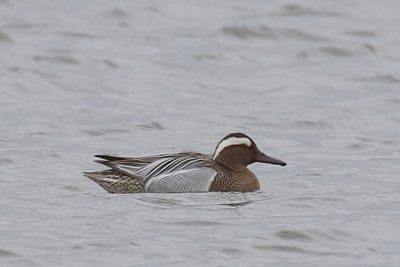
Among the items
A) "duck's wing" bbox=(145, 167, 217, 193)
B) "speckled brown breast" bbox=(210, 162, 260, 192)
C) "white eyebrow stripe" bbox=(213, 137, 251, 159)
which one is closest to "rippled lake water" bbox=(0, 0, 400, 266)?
"speckled brown breast" bbox=(210, 162, 260, 192)

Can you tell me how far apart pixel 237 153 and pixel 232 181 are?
0.25 m

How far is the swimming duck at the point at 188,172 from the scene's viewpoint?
567 inches

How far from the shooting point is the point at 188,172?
14.5 m

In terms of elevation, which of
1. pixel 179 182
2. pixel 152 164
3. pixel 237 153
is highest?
pixel 237 153

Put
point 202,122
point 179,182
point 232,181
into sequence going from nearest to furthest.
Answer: point 179,182 → point 232,181 → point 202,122

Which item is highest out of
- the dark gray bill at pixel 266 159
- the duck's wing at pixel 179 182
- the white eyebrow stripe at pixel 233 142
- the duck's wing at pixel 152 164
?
the white eyebrow stripe at pixel 233 142

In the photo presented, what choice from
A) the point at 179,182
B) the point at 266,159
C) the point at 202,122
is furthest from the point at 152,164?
the point at 202,122

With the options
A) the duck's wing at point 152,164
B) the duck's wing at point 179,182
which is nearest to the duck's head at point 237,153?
the duck's wing at point 152,164

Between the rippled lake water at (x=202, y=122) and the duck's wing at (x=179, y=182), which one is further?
the duck's wing at (x=179, y=182)

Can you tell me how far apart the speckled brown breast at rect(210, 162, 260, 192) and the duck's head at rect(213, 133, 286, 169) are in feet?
0.18

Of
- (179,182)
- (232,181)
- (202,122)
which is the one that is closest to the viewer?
(179,182)

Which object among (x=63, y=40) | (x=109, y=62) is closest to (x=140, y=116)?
(x=109, y=62)

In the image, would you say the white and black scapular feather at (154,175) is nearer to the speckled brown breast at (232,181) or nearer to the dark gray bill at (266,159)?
the speckled brown breast at (232,181)

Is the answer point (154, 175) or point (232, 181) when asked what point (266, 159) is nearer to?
point (232, 181)
